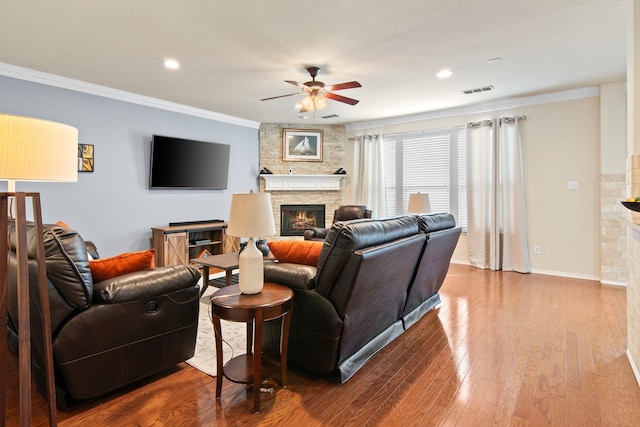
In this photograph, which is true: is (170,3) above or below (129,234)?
above

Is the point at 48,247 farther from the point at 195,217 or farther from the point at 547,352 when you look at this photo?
the point at 195,217

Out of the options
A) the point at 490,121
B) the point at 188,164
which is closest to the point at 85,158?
the point at 188,164

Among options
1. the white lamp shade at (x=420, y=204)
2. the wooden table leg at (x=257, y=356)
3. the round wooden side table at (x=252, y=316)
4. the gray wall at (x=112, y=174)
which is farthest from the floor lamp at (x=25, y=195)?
the white lamp shade at (x=420, y=204)

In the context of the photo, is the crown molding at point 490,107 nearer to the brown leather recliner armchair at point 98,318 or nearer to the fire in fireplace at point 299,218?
the fire in fireplace at point 299,218

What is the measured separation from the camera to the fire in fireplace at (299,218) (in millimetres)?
6852

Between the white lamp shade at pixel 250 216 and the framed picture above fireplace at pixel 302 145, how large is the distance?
494 cm

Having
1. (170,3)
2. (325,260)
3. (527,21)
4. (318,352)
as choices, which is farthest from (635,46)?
(170,3)

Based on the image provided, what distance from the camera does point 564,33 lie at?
3.08 m

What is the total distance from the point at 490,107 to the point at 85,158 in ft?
19.4

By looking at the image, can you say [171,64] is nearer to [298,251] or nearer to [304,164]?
[298,251]

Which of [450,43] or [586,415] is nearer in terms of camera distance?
[586,415]

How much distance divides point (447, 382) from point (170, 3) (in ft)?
10.8

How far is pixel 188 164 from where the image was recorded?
18.0 feet

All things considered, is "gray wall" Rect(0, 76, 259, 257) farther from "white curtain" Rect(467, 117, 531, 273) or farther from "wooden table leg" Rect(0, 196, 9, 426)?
"white curtain" Rect(467, 117, 531, 273)
